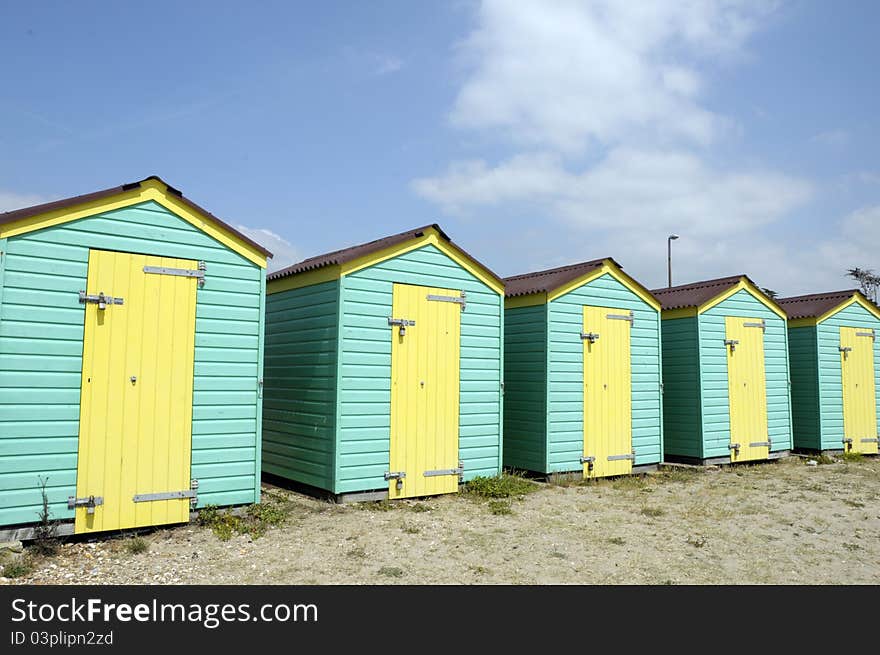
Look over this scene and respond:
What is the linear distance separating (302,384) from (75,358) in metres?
3.09

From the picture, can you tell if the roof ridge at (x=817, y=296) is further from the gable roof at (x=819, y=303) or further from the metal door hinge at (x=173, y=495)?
the metal door hinge at (x=173, y=495)

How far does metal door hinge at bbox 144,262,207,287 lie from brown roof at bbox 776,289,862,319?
1240cm

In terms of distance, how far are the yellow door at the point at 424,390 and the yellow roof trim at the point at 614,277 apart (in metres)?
2.09

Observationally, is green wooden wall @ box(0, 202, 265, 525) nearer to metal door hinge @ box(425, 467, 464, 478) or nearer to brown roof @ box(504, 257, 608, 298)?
metal door hinge @ box(425, 467, 464, 478)

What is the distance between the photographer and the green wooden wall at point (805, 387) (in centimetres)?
1415

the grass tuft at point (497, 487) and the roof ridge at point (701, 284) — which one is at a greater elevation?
the roof ridge at point (701, 284)

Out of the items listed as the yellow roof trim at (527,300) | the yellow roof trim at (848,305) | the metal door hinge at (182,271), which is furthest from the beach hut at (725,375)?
the metal door hinge at (182,271)

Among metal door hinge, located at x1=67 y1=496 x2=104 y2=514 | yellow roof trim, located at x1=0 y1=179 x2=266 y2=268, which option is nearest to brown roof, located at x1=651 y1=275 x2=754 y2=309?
yellow roof trim, located at x1=0 y1=179 x2=266 y2=268

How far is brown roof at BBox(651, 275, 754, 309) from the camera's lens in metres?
12.7

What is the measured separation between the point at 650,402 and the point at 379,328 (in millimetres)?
5520

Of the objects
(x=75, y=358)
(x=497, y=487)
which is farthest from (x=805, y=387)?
(x=75, y=358)

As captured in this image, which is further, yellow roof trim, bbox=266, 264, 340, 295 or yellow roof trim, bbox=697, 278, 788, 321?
yellow roof trim, bbox=697, 278, 788, 321

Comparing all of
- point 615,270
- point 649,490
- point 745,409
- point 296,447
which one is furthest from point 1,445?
point 745,409

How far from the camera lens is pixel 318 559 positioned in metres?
6.14
